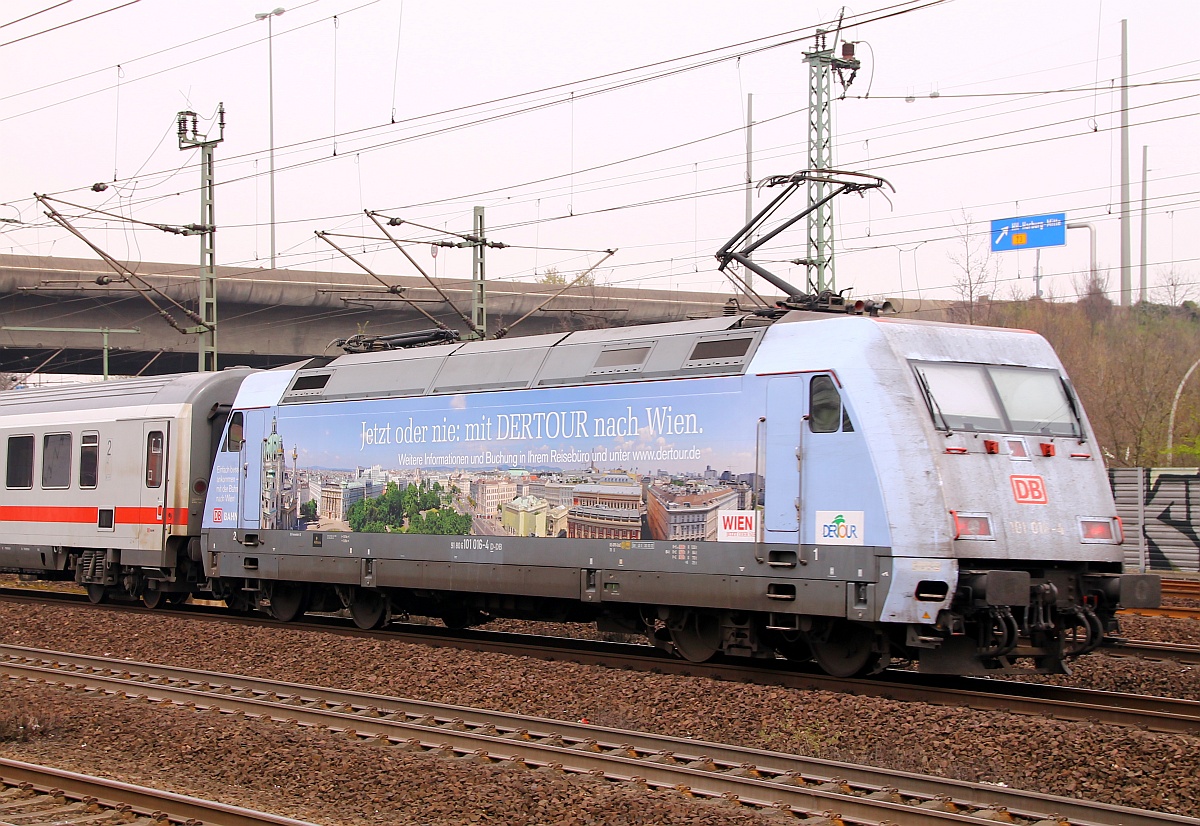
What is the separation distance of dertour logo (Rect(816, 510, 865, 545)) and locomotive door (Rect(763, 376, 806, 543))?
274 mm

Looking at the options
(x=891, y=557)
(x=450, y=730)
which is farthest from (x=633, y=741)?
(x=891, y=557)

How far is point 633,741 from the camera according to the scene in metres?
9.28

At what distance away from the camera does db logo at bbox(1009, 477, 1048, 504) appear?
1099 cm

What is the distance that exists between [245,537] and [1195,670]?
12.1 metres

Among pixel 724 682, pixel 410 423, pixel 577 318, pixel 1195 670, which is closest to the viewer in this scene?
pixel 724 682

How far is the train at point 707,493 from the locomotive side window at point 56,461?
3.74m

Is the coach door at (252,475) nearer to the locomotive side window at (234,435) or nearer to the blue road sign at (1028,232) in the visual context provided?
the locomotive side window at (234,435)

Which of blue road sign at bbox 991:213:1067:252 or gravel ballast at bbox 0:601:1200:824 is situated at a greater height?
blue road sign at bbox 991:213:1067:252

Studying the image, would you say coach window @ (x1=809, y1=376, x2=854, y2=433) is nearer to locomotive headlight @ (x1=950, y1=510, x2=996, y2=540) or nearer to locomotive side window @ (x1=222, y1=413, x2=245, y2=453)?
locomotive headlight @ (x1=950, y1=510, x2=996, y2=540)

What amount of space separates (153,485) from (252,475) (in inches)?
105

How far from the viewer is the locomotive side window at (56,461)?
66.9 ft

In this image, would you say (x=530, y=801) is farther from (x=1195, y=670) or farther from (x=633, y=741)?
(x=1195, y=670)

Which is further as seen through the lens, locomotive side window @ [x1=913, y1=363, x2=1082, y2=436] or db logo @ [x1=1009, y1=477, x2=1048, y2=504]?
locomotive side window @ [x1=913, y1=363, x2=1082, y2=436]

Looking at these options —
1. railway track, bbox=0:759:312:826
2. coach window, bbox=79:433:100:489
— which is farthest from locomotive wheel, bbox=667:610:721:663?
coach window, bbox=79:433:100:489
